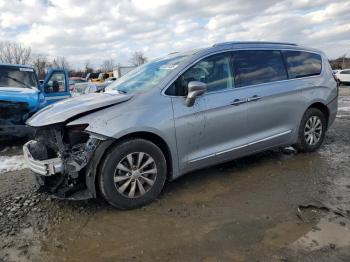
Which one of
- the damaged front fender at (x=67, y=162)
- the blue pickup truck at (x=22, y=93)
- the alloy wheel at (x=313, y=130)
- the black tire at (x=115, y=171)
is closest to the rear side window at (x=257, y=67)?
the alloy wheel at (x=313, y=130)

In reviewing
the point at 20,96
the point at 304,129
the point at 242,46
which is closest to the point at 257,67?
the point at 242,46

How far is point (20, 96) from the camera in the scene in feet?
23.2

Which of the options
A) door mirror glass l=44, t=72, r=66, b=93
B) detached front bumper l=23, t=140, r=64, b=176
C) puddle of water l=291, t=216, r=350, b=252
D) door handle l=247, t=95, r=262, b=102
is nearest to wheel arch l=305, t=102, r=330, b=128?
door handle l=247, t=95, r=262, b=102

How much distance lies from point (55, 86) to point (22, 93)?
4.89ft

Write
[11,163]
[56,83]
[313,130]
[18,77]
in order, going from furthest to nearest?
[56,83], [18,77], [11,163], [313,130]

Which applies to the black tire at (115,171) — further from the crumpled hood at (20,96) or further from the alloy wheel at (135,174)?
the crumpled hood at (20,96)

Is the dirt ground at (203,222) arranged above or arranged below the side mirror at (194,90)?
below

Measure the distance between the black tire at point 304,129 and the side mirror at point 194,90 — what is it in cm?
220

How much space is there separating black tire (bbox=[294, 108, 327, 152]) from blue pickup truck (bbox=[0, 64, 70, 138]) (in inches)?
192

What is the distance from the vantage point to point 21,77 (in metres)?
8.57

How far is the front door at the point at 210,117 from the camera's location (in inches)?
155

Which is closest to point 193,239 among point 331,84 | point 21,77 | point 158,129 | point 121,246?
point 121,246

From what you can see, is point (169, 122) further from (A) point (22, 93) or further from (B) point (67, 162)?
(A) point (22, 93)

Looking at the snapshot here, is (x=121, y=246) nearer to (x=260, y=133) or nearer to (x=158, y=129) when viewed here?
(x=158, y=129)
